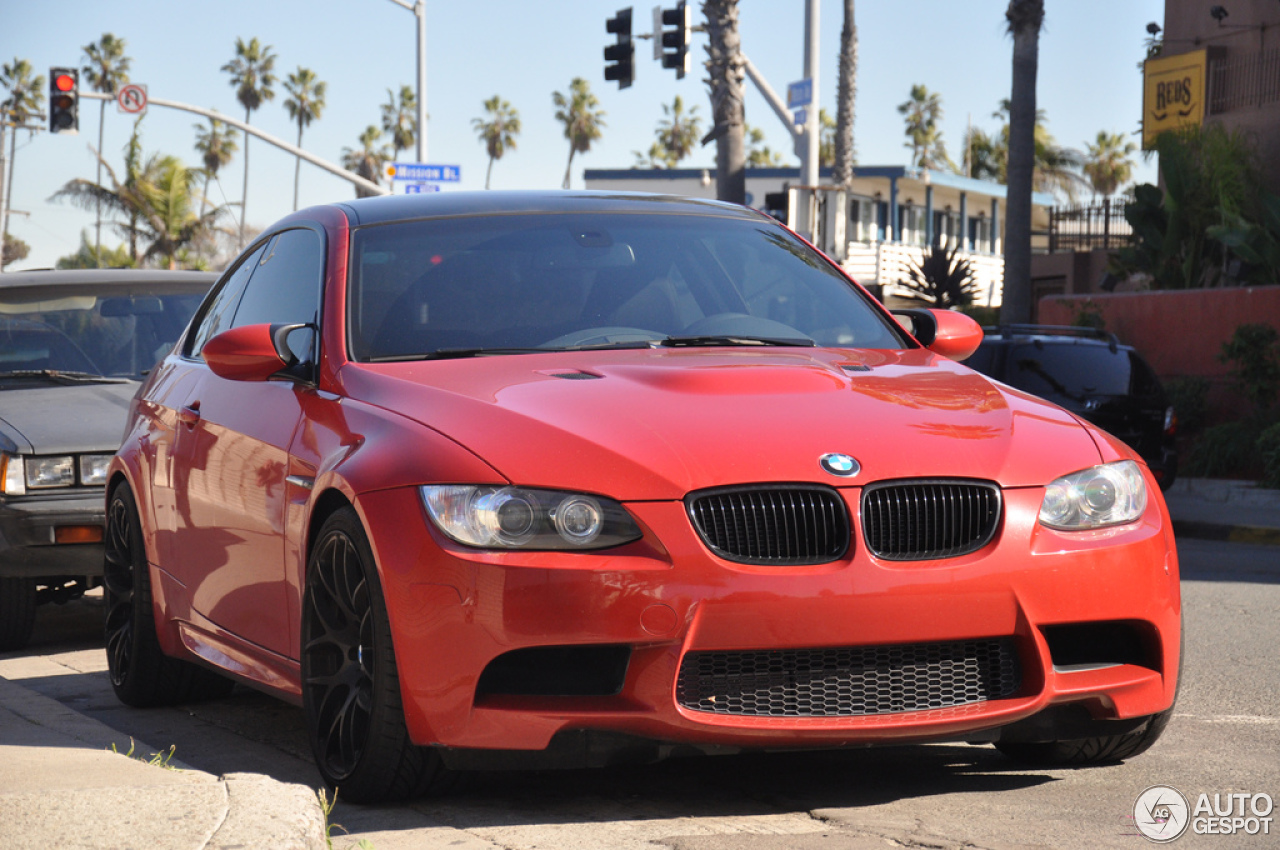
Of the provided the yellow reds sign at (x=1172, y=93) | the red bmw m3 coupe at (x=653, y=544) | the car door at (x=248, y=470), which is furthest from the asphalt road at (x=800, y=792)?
the yellow reds sign at (x=1172, y=93)

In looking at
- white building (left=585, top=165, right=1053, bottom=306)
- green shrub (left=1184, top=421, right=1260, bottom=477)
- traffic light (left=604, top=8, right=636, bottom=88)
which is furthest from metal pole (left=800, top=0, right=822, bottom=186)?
white building (left=585, top=165, right=1053, bottom=306)

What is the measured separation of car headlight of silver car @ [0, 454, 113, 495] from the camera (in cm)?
739

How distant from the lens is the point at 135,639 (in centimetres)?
605

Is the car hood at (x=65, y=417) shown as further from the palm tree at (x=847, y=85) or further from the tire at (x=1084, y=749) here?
the palm tree at (x=847, y=85)

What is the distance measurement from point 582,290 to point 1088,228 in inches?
1041

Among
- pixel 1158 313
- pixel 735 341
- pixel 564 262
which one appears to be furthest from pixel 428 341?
pixel 1158 313

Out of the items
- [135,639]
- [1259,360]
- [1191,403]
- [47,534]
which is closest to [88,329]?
[47,534]

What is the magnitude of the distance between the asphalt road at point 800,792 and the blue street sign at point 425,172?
22.9 metres

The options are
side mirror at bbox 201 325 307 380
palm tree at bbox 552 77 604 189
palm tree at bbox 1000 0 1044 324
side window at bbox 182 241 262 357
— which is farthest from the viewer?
palm tree at bbox 552 77 604 189

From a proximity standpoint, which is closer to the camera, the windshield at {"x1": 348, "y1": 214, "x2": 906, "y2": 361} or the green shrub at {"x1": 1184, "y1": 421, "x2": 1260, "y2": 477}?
the windshield at {"x1": 348, "y1": 214, "x2": 906, "y2": 361}

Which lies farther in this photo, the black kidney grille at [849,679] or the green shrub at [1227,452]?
the green shrub at [1227,452]

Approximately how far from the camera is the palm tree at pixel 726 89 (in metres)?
23.3

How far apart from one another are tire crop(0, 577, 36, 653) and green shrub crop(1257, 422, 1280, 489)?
11.7 metres

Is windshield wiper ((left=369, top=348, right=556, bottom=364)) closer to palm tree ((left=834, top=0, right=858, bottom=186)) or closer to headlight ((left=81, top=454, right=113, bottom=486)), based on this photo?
headlight ((left=81, top=454, right=113, bottom=486))
